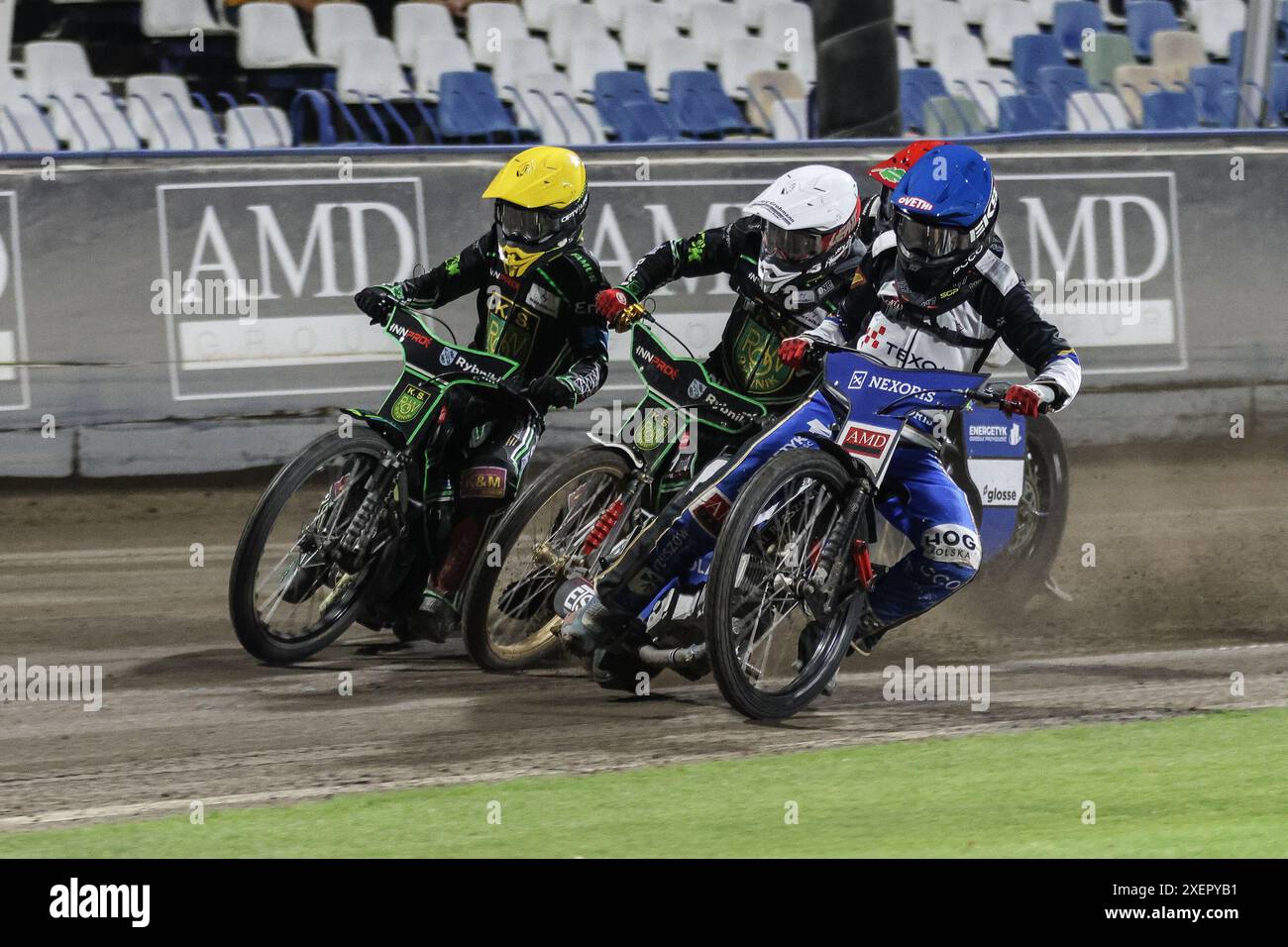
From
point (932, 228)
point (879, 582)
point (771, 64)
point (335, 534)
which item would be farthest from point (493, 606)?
point (771, 64)

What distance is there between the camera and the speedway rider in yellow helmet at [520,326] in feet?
25.0

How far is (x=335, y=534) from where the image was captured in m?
7.27

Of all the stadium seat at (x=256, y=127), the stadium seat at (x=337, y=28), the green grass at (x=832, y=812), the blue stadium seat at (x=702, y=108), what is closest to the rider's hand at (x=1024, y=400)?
the green grass at (x=832, y=812)

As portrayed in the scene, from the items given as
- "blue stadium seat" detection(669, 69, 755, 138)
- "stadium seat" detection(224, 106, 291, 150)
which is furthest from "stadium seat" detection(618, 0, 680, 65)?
"stadium seat" detection(224, 106, 291, 150)

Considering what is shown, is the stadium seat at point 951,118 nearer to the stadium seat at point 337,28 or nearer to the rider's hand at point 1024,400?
the stadium seat at point 337,28

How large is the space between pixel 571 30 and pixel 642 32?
83 centimetres

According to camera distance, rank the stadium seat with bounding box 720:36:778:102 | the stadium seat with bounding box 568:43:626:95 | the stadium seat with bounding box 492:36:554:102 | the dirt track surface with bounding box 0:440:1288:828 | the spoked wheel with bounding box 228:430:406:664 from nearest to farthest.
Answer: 1. the dirt track surface with bounding box 0:440:1288:828
2. the spoked wheel with bounding box 228:430:406:664
3. the stadium seat with bounding box 492:36:554:102
4. the stadium seat with bounding box 568:43:626:95
5. the stadium seat with bounding box 720:36:778:102

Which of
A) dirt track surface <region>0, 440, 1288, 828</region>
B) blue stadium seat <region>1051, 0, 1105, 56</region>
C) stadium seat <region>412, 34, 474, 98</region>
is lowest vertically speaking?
dirt track surface <region>0, 440, 1288, 828</region>

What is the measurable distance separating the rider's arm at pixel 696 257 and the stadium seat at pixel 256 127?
6391 mm

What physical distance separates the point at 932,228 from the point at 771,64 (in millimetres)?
10172

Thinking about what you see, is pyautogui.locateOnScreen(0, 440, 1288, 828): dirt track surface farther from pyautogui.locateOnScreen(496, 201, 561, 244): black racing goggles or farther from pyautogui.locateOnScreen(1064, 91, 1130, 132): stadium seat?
→ pyautogui.locateOnScreen(1064, 91, 1130, 132): stadium seat

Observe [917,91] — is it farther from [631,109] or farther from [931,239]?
[931,239]

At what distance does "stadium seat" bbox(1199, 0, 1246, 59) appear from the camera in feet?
60.6

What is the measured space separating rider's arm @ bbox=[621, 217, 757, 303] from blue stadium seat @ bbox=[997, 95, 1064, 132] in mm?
8274
